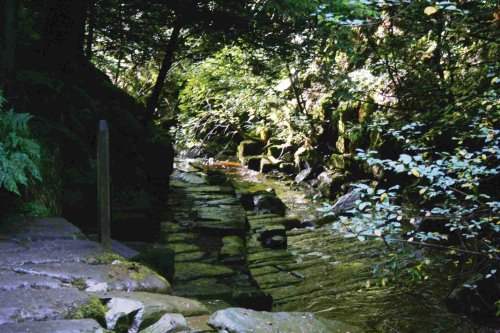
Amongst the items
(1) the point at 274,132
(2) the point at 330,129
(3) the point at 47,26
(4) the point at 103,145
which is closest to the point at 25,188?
(4) the point at 103,145

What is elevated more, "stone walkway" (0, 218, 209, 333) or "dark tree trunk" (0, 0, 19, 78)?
"dark tree trunk" (0, 0, 19, 78)

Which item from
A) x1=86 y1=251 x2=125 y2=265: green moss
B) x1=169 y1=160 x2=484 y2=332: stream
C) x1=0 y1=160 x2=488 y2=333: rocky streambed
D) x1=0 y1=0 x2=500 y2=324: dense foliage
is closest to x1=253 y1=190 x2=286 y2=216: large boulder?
x1=0 y1=160 x2=488 y2=333: rocky streambed

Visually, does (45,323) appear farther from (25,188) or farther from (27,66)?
(27,66)

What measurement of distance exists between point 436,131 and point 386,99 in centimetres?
545

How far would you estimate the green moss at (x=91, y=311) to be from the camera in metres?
2.67

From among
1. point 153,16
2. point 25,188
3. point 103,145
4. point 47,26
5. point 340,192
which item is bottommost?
point 340,192

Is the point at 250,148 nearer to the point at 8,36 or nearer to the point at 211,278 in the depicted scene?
the point at 211,278

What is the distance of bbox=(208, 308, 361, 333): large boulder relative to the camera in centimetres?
308

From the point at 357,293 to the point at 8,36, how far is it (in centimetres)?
501

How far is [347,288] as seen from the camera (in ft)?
21.8

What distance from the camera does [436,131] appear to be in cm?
602

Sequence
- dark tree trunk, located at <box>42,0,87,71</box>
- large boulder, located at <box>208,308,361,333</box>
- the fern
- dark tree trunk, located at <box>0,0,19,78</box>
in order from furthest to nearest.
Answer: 1. dark tree trunk, located at <box>42,0,87,71</box>
2. dark tree trunk, located at <box>0,0,19,78</box>
3. the fern
4. large boulder, located at <box>208,308,361,333</box>

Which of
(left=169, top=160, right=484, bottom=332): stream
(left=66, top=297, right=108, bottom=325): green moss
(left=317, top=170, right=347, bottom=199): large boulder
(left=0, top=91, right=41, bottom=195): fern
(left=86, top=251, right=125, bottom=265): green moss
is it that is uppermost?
(left=0, top=91, right=41, bottom=195): fern

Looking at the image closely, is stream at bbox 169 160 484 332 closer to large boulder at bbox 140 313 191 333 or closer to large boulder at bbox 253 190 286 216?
large boulder at bbox 253 190 286 216
